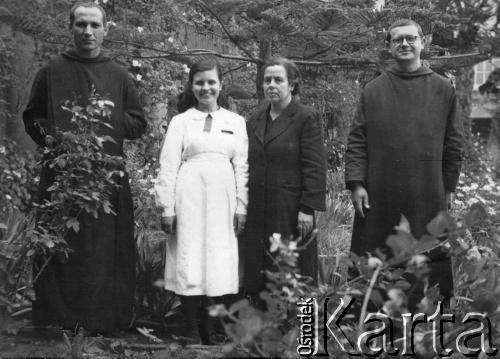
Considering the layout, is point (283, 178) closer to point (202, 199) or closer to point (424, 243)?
point (202, 199)

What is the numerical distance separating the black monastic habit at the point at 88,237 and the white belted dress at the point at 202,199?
342 mm

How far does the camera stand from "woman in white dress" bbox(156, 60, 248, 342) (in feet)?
14.7

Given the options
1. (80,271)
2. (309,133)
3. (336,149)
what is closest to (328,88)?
(336,149)

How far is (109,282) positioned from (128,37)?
2.09 meters

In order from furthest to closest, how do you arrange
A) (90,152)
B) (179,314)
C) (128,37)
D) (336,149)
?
(336,149), (128,37), (179,314), (90,152)

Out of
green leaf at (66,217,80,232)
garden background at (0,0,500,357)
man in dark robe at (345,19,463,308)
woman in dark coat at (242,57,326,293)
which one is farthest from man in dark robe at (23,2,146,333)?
man in dark robe at (345,19,463,308)

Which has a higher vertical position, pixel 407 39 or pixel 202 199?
pixel 407 39

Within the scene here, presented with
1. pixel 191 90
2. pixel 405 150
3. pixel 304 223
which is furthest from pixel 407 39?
pixel 191 90

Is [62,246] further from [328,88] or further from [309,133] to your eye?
[328,88]

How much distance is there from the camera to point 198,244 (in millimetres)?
4488

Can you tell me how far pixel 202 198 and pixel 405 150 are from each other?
1215 mm

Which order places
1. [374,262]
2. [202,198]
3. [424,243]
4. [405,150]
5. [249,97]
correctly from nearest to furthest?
1. [424,243]
2. [374,262]
3. [405,150]
4. [202,198]
5. [249,97]

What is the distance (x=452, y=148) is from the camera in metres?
4.39

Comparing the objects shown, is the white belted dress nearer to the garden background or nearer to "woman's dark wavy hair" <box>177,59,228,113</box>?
"woman's dark wavy hair" <box>177,59,228,113</box>
